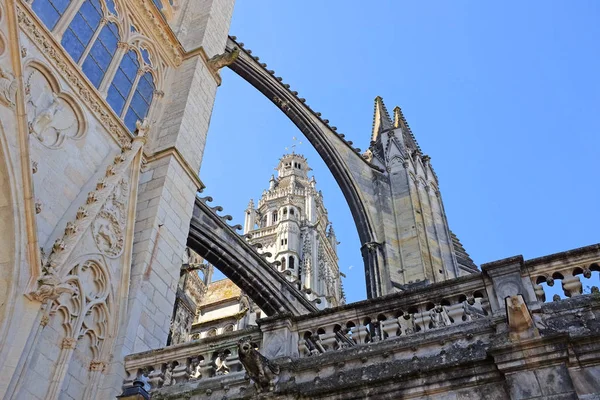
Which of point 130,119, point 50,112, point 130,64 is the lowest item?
point 50,112

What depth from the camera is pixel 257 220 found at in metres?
62.0

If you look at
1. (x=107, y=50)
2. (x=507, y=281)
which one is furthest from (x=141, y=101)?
(x=507, y=281)

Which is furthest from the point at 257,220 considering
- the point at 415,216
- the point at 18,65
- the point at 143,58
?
the point at 18,65

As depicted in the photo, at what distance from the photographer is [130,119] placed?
10.3m

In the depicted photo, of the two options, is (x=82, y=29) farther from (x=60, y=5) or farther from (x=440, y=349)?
(x=440, y=349)

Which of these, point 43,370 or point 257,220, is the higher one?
point 257,220

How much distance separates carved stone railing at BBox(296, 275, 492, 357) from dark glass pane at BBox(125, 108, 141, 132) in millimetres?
5387

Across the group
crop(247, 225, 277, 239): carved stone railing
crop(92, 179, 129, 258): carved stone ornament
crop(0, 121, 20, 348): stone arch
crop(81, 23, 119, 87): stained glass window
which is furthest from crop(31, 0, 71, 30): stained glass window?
crop(247, 225, 277, 239): carved stone railing

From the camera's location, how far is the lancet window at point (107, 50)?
9336mm

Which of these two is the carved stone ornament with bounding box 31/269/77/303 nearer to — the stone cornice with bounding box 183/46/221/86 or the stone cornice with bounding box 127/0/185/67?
the stone cornice with bounding box 127/0/185/67

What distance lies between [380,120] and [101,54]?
420 inches

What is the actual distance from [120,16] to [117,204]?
14.2 feet

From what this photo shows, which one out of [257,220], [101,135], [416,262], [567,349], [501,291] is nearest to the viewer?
[567,349]

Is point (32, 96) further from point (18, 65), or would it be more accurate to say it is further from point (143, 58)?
point (143, 58)
